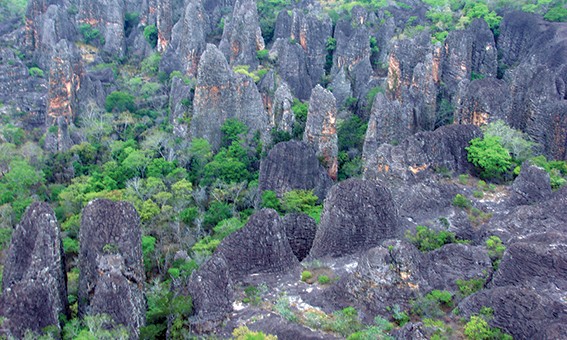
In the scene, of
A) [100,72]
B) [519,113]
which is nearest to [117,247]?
[519,113]

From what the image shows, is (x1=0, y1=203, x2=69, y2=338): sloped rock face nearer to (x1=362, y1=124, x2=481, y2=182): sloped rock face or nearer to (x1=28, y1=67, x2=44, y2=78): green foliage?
(x1=362, y1=124, x2=481, y2=182): sloped rock face

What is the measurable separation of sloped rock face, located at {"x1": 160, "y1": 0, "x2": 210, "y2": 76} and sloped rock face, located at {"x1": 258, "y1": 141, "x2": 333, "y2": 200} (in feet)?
65.7

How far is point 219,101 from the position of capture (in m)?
41.0

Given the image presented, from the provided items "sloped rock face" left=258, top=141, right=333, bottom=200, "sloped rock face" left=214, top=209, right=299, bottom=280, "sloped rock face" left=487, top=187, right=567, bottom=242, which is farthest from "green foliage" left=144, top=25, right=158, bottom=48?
"sloped rock face" left=487, top=187, right=567, bottom=242

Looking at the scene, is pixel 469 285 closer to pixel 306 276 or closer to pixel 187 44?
pixel 306 276

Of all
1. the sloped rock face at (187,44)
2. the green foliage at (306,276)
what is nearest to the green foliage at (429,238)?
the green foliage at (306,276)

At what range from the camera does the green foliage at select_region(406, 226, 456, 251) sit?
2419 centimetres

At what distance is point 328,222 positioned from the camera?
2442cm

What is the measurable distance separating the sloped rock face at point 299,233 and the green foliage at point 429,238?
169 inches

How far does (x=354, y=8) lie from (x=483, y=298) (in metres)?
43.6

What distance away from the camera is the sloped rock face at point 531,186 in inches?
1045

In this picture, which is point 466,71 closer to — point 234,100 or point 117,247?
point 234,100

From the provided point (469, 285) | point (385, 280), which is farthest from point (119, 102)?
point (469, 285)

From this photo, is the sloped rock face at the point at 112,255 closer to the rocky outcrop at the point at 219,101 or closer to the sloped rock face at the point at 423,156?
the sloped rock face at the point at 423,156
